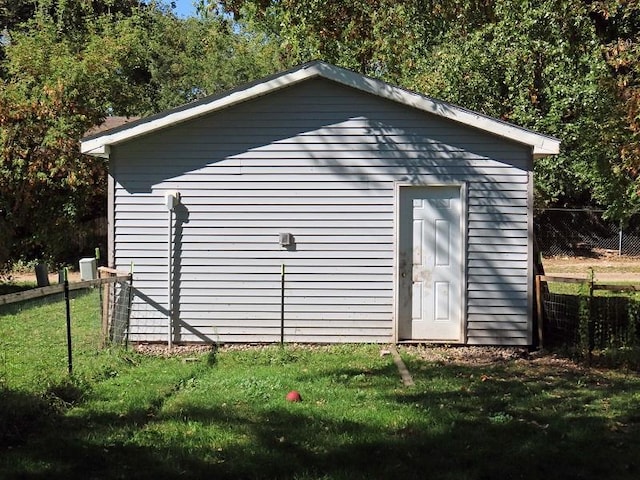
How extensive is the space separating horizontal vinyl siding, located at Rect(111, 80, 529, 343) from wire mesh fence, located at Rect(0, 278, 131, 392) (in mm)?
495

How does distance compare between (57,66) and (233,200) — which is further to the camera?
(57,66)

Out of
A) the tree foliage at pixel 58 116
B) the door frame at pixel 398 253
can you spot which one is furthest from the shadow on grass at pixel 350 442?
the tree foliage at pixel 58 116

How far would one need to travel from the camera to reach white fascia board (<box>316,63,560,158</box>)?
A: 359 inches

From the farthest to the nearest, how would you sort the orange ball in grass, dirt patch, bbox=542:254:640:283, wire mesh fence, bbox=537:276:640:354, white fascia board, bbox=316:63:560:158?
dirt patch, bbox=542:254:640:283 → white fascia board, bbox=316:63:560:158 → wire mesh fence, bbox=537:276:640:354 → the orange ball in grass

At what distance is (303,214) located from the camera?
955 cm

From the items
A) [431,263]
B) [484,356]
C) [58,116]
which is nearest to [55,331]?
[431,263]

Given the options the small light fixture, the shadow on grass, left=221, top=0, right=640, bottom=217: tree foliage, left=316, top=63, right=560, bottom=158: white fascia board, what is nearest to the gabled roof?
left=316, top=63, right=560, bottom=158: white fascia board

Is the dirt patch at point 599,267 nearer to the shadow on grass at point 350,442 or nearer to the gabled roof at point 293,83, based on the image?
the gabled roof at point 293,83

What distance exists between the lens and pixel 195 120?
948 cm

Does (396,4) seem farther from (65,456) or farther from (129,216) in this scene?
(65,456)

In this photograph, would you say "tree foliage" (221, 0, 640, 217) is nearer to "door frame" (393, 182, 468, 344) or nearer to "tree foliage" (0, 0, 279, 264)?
"door frame" (393, 182, 468, 344)

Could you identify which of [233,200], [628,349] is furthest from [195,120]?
[628,349]

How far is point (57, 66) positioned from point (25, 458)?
51.0 ft

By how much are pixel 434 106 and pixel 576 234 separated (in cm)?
1852
